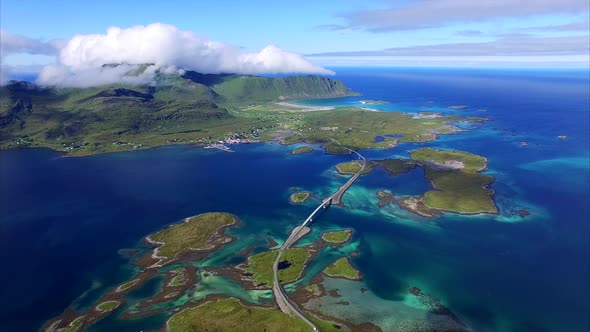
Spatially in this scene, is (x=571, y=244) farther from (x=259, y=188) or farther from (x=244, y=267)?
(x=259, y=188)

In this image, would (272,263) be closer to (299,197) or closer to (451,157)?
(299,197)

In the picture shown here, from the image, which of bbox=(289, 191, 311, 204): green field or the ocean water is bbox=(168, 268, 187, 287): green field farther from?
bbox=(289, 191, 311, 204): green field

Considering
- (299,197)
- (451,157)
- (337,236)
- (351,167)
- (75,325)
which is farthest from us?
(451,157)

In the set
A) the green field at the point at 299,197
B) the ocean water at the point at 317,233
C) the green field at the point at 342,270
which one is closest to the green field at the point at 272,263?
the ocean water at the point at 317,233

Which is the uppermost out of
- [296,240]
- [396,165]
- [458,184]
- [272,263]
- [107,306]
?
[396,165]

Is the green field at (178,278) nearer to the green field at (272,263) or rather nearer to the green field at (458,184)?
the green field at (272,263)

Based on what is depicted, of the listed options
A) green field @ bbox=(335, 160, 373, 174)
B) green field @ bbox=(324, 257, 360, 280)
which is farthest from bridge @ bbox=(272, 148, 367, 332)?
green field @ bbox=(324, 257, 360, 280)

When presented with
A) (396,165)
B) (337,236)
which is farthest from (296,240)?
(396,165)
